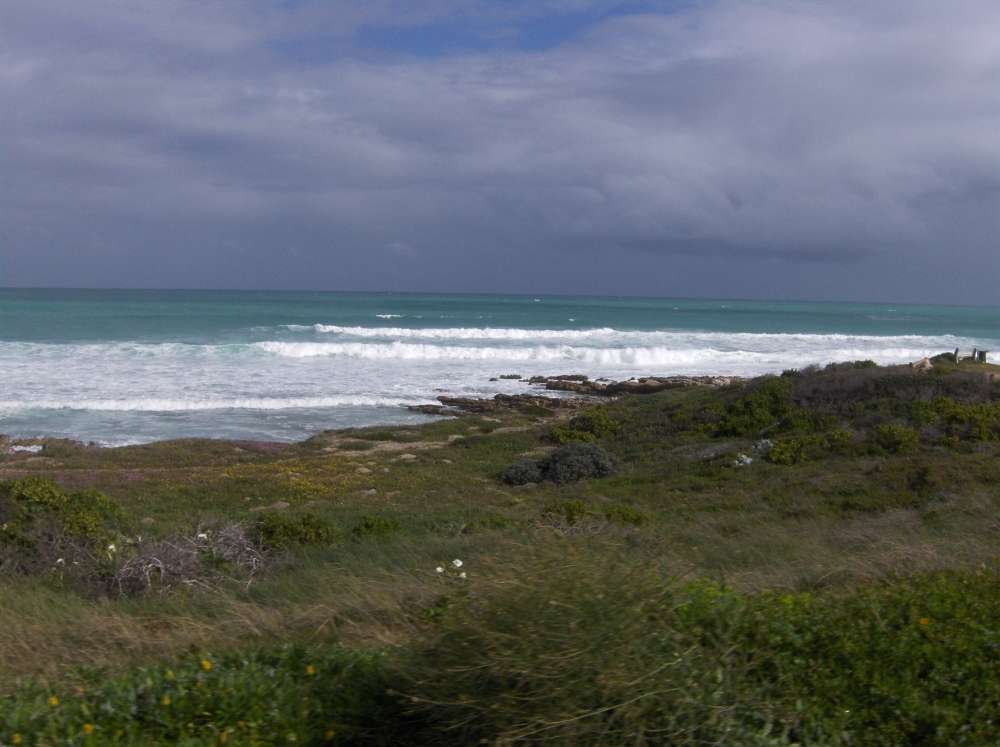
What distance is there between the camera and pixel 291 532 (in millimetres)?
8883

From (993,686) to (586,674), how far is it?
2.13 meters

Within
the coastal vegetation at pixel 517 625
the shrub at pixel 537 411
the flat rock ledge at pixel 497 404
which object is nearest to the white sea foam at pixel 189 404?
the flat rock ledge at pixel 497 404

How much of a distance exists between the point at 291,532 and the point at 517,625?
19.8 feet

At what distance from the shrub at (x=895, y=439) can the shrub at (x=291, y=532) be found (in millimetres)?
10797

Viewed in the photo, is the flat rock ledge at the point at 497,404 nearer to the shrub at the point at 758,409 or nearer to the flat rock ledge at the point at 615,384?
the flat rock ledge at the point at 615,384

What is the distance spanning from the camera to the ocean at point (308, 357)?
87.0 feet

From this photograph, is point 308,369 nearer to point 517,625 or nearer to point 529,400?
point 529,400

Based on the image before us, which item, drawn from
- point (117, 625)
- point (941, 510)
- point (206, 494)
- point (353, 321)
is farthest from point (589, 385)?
point (353, 321)

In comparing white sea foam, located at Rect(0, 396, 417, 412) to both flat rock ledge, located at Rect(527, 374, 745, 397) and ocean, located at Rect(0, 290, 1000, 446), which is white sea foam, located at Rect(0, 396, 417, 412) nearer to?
ocean, located at Rect(0, 290, 1000, 446)

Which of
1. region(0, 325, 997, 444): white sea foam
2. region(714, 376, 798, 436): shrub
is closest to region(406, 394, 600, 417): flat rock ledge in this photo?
region(0, 325, 997, 444): white sea foam

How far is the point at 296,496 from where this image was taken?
1495 centimetres

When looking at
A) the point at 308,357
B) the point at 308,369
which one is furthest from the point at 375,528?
the point at 308,357

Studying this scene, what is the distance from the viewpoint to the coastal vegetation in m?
3.34

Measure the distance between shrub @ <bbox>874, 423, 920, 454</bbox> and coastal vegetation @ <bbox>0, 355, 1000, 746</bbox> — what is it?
2.58 metres
